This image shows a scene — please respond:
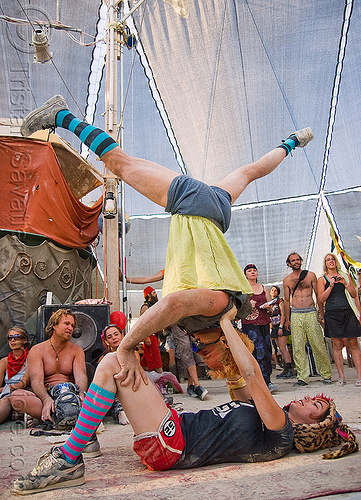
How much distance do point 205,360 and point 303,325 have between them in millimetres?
2796

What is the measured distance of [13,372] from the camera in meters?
3.09

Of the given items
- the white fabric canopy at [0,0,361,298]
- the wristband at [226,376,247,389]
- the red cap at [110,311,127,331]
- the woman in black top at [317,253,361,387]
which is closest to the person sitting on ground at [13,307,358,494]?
the wristband at [226,376,247,389]

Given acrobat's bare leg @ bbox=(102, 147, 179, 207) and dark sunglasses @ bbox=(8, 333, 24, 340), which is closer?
acrobat's bare leg @ bbox=(102, 147, 179, 207)

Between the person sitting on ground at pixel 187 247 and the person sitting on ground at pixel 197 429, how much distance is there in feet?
0.32

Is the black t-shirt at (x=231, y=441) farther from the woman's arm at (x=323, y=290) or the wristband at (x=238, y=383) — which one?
the woman's arm at (x=323, y=290)

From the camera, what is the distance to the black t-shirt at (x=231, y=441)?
1572 mm

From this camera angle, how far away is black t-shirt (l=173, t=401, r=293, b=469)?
1572 mm

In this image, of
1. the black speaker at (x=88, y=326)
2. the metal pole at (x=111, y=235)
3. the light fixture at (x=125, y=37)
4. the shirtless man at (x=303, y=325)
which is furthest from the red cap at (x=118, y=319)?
the light fixture at (x=125, y=37)

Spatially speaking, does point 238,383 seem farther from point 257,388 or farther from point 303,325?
point 303,325

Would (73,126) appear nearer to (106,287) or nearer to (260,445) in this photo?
(260,445)

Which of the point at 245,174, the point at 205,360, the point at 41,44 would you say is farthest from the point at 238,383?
the point at 41,44

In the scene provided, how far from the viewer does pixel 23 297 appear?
4352 millimetres

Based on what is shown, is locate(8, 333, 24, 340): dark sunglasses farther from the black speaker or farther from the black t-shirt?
the black t-shirt

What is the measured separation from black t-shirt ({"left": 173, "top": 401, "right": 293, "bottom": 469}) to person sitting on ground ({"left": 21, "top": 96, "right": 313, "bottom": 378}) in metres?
0.34
